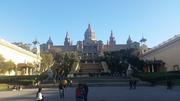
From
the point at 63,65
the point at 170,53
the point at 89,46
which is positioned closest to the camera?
the point at 170,53

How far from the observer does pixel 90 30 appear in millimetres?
179000

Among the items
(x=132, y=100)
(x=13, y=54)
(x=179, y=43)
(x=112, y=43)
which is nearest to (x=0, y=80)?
(x=13, y=54)

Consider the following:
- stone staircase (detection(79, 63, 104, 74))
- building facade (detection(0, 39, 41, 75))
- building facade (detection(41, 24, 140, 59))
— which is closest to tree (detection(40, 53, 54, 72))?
building facade (detection(0, 39, 41, 75))

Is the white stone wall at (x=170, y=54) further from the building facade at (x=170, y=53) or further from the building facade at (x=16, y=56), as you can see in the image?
the building facade at (x=16, y=56)

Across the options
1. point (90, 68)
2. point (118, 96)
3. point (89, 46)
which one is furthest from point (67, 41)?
point (118, 96)

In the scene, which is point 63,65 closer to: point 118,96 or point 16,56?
point 16,56

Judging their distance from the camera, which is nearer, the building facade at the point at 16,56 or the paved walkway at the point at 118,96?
the paved walkway at the point at 118,96

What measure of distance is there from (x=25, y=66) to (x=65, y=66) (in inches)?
326

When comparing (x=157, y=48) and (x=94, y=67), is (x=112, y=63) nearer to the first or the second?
(x=157, y=48)

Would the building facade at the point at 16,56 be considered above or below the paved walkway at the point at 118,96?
above

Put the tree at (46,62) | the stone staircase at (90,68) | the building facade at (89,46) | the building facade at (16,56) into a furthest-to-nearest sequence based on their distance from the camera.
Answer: the building facade at (89,46)
the stone staircase at (90,68)
the tree at (46,62)
the building facade at (16,56)

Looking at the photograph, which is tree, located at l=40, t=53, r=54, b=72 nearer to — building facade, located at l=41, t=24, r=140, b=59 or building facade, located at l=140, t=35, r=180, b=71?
building facade, located at l=140, t=35, r=180, b=71

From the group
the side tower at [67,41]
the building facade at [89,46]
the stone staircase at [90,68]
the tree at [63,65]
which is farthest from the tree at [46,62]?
the side tower at [67,41]

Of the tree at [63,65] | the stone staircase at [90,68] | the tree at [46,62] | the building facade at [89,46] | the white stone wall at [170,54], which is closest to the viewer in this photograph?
the white stone wall at [170,54]
